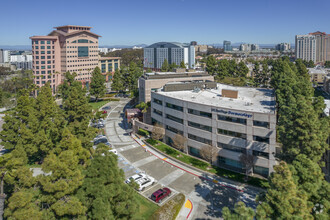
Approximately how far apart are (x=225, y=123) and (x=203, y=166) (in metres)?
8.47

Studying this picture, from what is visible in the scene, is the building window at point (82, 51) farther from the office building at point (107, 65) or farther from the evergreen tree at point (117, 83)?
the evergreen tree at point (117, 83)

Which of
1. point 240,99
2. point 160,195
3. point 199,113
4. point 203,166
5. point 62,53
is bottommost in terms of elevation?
point 160,195

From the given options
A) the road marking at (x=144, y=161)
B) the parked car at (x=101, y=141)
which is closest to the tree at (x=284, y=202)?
the road marking at (x=144, y=161)

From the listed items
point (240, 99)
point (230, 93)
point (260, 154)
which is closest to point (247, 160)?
point (260, 154)

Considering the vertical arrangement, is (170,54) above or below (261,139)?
above

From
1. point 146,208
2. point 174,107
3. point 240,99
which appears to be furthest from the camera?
point 174,107

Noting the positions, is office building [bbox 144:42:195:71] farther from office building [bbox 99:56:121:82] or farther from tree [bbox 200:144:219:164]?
tree [bbox 200:144:219:164]

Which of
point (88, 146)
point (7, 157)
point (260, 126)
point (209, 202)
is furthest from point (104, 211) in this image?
point (260, 126)

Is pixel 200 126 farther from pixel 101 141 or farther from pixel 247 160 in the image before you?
pixel 101 141

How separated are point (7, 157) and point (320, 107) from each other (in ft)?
144

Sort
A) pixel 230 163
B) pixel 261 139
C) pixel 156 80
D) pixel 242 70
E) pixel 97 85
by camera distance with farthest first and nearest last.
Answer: pixel 242 70
pixel 97 85
pixel 156 80
pixel 230 163
pixel 261 139

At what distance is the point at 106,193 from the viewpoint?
22062mm

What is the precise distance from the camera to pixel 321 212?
21328mm

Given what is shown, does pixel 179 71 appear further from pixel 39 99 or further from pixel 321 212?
pixel 321 212
